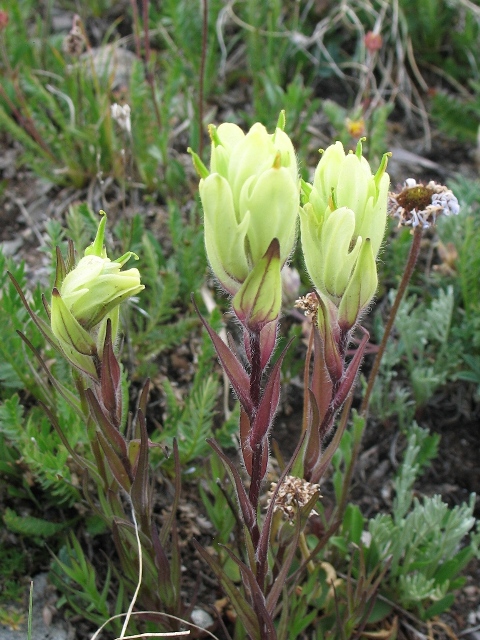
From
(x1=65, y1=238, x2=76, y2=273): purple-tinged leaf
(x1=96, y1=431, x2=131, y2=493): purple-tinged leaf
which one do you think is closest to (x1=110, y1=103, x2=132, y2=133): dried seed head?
(x1=65, y1=238, x2=76, y2=273): purple-tinged leaf

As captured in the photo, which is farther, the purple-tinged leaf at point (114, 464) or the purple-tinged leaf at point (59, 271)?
the purple-tinged leaf at point (114, 464)

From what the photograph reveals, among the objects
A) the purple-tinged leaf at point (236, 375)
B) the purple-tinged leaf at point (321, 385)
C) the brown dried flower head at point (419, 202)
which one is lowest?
the purple-tinged leaf at point (321, 385)

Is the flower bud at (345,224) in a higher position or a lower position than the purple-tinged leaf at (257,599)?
higher

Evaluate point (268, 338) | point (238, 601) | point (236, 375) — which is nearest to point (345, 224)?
point (268, 338)

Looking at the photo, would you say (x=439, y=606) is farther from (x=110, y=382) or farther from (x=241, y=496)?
(x=110, y=382)

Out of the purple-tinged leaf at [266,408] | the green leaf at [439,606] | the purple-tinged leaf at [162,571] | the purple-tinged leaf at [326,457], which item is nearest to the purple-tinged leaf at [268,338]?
the purple-tinged leaf at [266,408]

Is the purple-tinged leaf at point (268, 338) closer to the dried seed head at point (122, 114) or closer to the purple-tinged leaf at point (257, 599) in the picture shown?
the purple-tinged leaf at point (257, 599)
